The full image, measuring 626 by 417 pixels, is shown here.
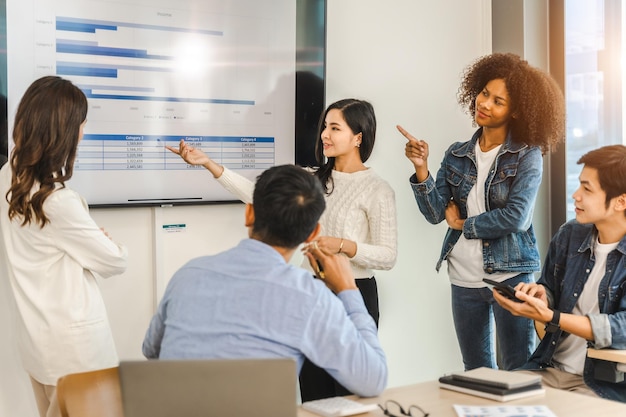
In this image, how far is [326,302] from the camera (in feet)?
5.32

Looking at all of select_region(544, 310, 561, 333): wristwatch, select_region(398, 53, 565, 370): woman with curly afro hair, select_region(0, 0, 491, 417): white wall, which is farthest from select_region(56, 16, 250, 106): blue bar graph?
select_region(544, 310, 561, 333): wristwatch

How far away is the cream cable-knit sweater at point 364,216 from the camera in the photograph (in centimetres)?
278

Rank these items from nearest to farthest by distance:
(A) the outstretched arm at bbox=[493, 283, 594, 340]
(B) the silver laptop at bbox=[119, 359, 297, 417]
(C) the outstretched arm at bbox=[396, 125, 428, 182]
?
(B) the silver laptop at bbox=[119, 359, 297, 417]
(A) the outstretched arm at bbox=[493, 283, 594, 340]
(C) the outstretched arm at bbox=[396, 125, 428, 182]

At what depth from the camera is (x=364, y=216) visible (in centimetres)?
283

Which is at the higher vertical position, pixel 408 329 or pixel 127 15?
pixel 127 15

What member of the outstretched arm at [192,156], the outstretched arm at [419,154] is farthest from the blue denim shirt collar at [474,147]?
the outstretched arm at [192,156]

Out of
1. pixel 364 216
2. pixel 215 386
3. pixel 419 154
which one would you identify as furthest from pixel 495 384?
pixel 419 154

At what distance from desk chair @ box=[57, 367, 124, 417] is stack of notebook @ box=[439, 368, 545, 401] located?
0.81 m

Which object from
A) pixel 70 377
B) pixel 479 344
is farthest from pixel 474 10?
pixel 70 377

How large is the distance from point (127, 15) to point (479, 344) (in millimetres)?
1940

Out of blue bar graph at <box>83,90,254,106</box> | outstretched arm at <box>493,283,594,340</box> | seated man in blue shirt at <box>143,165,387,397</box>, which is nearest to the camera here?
seated man in blue shirt at <box>143,165,387,397</box>

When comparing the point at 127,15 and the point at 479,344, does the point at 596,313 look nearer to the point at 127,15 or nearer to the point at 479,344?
the point at 479,344

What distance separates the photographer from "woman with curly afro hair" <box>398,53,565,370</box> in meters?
2.93

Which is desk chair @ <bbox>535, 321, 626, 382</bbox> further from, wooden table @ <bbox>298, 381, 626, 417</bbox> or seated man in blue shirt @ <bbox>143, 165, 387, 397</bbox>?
seated man in blue shirt @ <bbox>143, 165, 387, 397</bbox>
